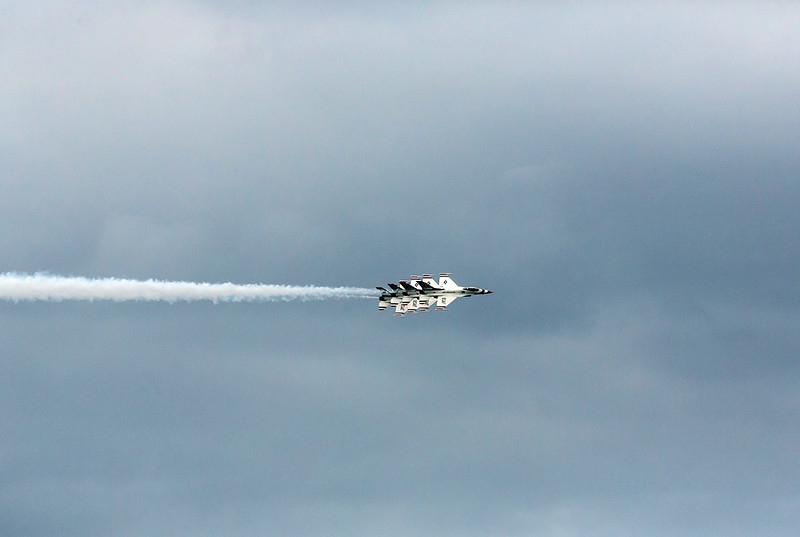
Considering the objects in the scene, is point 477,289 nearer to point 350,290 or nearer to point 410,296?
point 410,296

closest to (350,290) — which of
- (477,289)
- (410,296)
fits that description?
(410,296)

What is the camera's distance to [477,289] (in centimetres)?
11844

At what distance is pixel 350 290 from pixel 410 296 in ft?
23.9

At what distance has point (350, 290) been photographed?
117438 mm

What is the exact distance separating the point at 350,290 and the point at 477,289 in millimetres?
15377

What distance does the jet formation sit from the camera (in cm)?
11788

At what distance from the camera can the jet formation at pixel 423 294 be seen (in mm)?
117875

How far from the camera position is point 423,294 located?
118 m

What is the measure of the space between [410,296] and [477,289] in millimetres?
8174

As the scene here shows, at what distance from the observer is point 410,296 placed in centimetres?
11812
